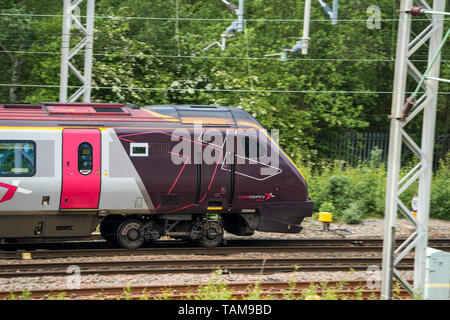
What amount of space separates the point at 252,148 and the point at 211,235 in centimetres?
226

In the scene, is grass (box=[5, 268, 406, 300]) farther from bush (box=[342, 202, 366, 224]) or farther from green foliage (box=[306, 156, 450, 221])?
green foliage (box=[306, 156, 450, 221])

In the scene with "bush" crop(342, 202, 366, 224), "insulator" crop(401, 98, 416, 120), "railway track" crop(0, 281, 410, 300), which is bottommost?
"bush" crop(342, 202, 366, 224)

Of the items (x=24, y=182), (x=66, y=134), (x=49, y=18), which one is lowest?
(x=24, y=182)

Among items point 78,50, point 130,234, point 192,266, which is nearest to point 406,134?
point 192,266

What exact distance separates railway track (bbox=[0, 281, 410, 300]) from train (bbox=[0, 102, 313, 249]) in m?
3.21

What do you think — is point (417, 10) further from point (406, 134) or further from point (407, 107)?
point (406, 134)

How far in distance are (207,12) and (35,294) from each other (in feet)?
61.0

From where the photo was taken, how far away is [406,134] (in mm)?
9148

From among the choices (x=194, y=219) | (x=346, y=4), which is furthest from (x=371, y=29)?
(x=194, y=219)

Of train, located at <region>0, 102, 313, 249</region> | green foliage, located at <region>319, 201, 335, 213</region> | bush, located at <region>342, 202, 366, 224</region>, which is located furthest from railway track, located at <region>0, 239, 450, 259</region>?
green foliage, located at <region>319, 201, 335, 213</region>

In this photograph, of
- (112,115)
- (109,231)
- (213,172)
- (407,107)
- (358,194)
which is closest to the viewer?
(407,107)

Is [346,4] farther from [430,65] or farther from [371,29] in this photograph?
[430,65]

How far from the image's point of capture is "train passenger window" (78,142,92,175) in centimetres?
1302

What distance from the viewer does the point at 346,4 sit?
27.2 m
